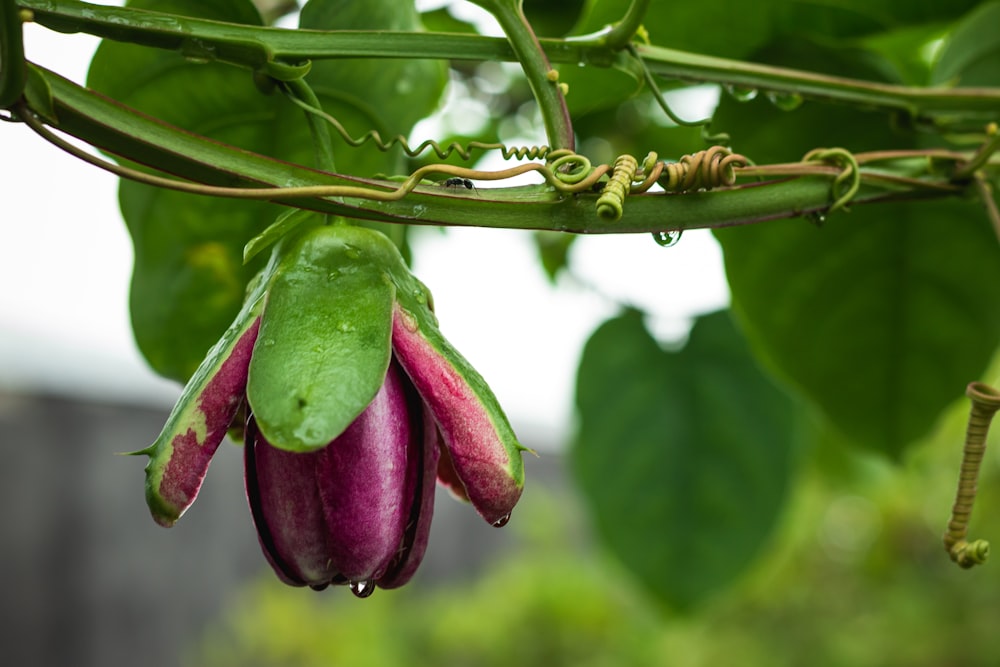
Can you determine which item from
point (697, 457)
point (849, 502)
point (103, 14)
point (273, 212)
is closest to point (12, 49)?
point (103, 14)

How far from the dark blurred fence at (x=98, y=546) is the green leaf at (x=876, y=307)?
5.58ft

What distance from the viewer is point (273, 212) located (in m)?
0.32

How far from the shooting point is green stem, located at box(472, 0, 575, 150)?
254mm

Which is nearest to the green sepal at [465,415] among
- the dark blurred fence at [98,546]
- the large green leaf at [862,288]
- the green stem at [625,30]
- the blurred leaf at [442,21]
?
the green stem at [625,30]

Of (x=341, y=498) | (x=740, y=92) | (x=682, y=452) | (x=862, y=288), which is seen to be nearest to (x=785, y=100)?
(x=740, y=92)

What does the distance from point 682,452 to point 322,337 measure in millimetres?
519

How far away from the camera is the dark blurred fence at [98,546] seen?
2.12 meters

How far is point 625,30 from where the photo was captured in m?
0.28

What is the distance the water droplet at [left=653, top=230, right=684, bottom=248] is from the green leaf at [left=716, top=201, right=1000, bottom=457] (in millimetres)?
177

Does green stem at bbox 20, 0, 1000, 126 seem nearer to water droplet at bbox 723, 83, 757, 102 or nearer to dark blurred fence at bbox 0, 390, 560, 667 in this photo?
water droplet at bbox 723, 83, 757, 102

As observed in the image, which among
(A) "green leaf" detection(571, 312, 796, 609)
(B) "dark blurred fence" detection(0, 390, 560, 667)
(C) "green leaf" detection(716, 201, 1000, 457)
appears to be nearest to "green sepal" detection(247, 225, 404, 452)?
(C) "green leaf" detection(716, 201, 1000, 457)

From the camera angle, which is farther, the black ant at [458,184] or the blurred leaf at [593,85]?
the blurred leaf at [593,85]

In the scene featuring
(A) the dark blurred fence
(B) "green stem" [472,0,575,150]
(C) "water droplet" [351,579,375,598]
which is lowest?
(A) the dark blurred fence

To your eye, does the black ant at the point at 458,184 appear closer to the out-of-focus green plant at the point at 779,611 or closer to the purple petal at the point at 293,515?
the purple petal at the point at 293,515
